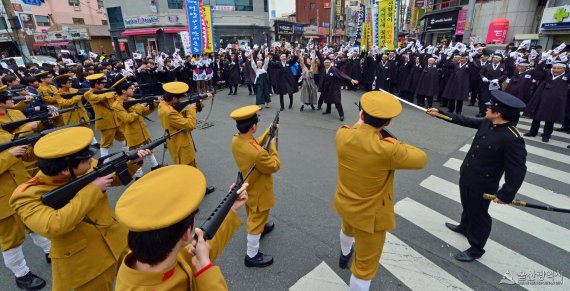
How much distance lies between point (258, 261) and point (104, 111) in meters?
4.92

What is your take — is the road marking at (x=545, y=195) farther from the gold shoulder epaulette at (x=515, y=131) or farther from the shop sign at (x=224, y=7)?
the shop sign at (x=224, y=7)

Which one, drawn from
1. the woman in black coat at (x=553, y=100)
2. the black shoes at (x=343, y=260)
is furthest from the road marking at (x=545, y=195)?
the black shoes at (x=343, y=260)

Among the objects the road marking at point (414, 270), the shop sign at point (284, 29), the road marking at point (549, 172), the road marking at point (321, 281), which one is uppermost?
the shop sign at point (284, 29)

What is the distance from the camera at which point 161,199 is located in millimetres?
1381

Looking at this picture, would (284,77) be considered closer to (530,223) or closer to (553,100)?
(553,100)

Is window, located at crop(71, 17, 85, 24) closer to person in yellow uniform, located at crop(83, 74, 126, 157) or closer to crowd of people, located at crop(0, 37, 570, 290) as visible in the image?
crowd of people, located at crop(0, 37, 570, 290)

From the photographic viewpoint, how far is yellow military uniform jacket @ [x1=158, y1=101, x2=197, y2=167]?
4525mm

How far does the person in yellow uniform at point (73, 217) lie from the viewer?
1.99 meters

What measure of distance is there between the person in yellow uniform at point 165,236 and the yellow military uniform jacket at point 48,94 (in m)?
7.24

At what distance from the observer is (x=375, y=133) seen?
2570mm

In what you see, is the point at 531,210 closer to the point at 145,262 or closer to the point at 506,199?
the point at 506,199

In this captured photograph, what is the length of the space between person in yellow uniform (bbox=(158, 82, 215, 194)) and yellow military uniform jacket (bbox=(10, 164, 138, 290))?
2.25 m

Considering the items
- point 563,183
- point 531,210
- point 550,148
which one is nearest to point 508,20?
point 550,148

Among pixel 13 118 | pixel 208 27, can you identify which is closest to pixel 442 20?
pixel 208 27
